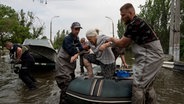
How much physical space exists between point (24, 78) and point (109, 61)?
450cm

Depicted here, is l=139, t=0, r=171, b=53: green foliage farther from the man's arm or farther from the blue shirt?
the man's arm

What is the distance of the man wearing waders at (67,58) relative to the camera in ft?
23.4

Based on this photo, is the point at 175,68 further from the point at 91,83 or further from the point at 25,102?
the point at 91,83

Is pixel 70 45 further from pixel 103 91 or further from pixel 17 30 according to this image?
pixel 17 30

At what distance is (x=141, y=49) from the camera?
5.06 meters

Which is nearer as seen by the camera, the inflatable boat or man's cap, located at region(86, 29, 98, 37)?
the inflatable boat

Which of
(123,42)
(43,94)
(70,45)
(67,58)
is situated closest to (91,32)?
(70,45)

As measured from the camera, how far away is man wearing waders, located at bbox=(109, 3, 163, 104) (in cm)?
495

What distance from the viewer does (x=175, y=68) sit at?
17.5 meters

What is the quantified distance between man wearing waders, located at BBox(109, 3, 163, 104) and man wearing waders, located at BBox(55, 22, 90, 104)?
218 centimetres

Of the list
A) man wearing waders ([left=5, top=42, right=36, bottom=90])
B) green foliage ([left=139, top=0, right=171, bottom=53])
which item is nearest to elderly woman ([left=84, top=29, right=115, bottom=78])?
man wearing waders ([left=5, top=42, right=36, bottom=90])

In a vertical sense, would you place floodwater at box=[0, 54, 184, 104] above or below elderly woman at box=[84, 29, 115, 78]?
below

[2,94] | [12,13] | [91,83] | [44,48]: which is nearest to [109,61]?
[91,83]

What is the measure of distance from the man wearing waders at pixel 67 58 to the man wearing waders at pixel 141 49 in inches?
85.9
